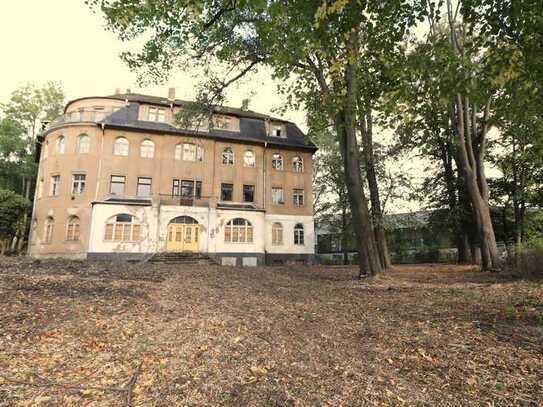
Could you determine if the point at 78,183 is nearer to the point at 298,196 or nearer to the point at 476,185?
the point at 298,196

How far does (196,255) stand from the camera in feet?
73.5

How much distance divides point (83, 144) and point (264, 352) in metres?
24.9

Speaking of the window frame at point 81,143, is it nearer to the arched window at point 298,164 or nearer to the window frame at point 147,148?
the window frame at point 147,148

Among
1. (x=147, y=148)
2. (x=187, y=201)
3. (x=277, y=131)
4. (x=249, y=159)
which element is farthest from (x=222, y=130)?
(x=187, y=201)

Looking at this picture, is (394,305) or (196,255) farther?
(196,255)

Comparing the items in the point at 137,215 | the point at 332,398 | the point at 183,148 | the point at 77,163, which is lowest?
the point at 332,398

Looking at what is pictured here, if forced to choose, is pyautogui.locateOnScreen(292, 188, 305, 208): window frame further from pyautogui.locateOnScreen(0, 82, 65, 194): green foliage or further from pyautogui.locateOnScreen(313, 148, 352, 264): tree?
pyautogui.locateOnScreen(0, 82, 65, 194): green foliage

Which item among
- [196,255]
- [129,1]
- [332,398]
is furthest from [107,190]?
[332,398]

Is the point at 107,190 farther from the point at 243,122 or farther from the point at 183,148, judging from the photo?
the point at 243,122

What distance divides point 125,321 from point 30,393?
7.70 ft

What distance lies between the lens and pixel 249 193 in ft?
86.5

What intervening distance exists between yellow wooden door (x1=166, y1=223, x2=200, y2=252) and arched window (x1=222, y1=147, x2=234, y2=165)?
595 centimetres

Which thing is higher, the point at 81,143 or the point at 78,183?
the point at 81,143

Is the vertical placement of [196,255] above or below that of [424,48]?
below
